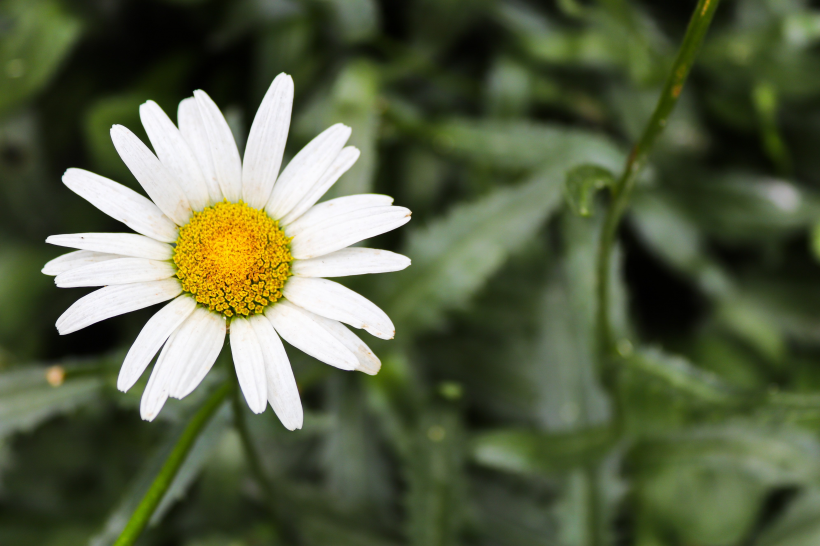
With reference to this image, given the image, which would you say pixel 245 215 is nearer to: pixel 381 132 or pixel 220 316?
pixel 220 316

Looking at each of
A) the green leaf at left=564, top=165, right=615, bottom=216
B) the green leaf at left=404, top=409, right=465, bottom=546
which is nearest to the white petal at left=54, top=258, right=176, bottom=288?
the green leaf at left=564, top=165, right=615, bottom=216

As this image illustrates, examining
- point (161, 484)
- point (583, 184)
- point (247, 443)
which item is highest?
point (583, 184)

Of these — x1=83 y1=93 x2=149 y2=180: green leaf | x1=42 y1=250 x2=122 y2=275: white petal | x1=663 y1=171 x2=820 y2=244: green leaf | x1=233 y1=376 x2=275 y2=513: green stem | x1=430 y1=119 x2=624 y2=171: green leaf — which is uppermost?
x1=663 y1=171 x2=820 y2=244: green leaf

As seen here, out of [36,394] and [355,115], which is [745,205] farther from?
[36,394]

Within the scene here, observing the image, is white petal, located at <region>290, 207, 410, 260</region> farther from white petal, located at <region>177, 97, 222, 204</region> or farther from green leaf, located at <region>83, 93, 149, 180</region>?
green leaf, located at <region>83, 93, 149, 180</region>

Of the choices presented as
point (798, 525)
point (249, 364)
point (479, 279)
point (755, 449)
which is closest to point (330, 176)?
point (249, 364)
